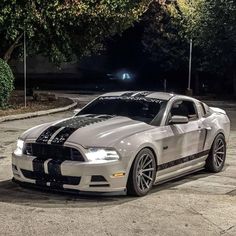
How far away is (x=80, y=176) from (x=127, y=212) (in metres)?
0.78

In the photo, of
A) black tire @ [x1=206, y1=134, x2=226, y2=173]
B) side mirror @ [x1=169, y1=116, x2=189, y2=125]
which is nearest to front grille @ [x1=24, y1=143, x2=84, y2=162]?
side mirror @ [x1=169, y1=116, x2=189, y2=125]

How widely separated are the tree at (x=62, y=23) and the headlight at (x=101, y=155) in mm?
11788

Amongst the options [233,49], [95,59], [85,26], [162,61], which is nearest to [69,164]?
[85,26]

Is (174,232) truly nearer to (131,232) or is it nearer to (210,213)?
(131,232)

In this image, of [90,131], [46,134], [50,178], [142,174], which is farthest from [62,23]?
[50,178]

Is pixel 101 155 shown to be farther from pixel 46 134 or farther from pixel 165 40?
pixel 165 40

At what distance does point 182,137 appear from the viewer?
834cm

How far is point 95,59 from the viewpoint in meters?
34.7

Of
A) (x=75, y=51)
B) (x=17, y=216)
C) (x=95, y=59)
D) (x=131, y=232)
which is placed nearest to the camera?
(x=131, y=232)

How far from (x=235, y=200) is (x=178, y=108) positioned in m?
1.96

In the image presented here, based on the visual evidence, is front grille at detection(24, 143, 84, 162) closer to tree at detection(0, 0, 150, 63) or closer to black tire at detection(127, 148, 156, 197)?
black tire at detection(127, 148, 156, 197)

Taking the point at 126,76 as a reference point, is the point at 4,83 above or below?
above

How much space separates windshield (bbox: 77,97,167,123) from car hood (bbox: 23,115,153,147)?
0.84 ft

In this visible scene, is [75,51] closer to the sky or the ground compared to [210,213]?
closer to the sky
